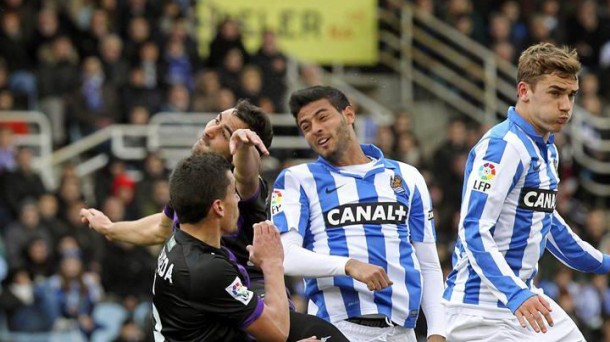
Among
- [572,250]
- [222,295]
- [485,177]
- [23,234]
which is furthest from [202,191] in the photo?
[23,234]

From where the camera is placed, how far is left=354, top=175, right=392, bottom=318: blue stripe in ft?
22.4

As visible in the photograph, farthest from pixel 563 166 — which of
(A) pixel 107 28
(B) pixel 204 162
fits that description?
(B) pixel 204 162

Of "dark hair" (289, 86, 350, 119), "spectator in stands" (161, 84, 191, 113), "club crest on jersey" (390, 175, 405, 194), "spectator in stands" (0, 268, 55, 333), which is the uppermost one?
"dark hair" (289, 86, 350, 119)

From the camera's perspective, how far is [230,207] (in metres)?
6.07

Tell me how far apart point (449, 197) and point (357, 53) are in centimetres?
417

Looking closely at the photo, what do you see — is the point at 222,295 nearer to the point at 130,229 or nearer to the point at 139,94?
the point at 130,229

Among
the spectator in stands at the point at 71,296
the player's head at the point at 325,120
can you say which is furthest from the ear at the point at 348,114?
the spectator in stands at the point at 71,296

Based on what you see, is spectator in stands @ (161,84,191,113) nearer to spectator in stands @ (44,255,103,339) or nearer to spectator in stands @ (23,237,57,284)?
spectator in stands @ (23,237,57,284)

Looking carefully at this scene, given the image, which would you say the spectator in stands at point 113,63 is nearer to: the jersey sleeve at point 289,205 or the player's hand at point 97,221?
the player's hand at point 97,221

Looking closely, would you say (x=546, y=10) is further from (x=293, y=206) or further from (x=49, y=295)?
(x=293, y=206)

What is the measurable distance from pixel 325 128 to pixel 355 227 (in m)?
0.52

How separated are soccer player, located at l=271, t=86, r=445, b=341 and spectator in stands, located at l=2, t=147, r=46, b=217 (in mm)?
8120

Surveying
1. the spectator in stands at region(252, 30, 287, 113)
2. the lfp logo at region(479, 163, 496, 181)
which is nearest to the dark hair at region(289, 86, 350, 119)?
the lfp logo at region(479, 163, 496, 181)

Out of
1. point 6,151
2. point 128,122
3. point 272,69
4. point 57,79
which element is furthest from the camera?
point 272,69
